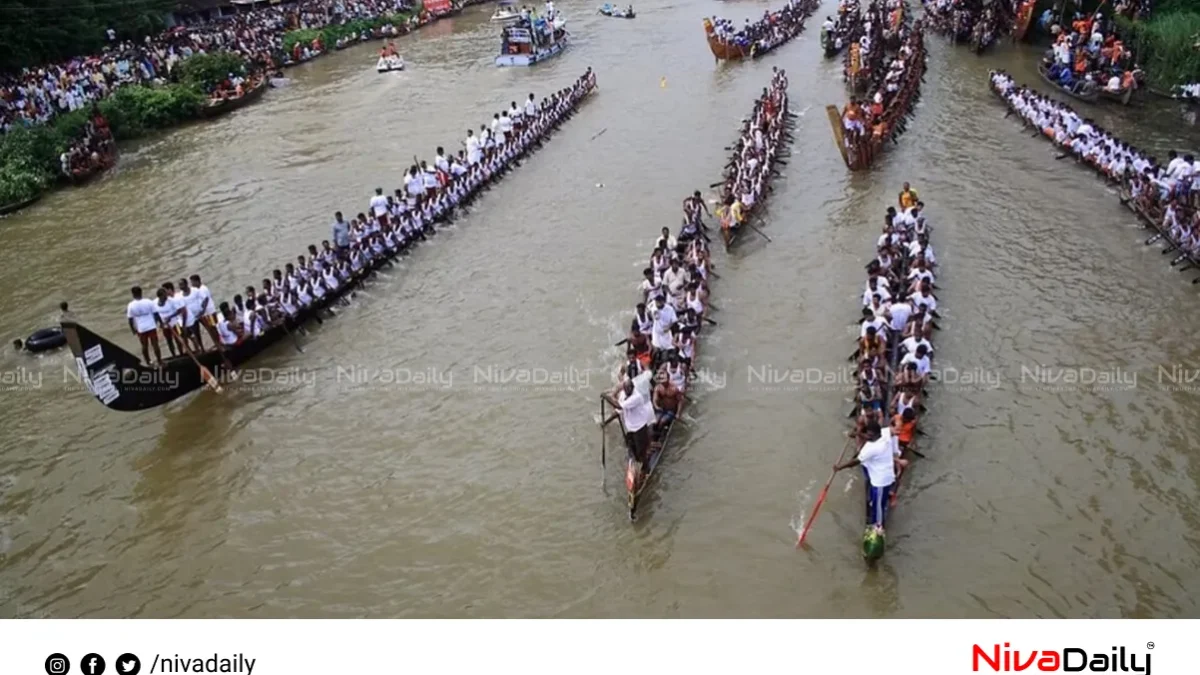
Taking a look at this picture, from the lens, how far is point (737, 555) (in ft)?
32.2

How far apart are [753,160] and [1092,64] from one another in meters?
12.8

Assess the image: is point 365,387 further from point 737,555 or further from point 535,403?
point 737,555

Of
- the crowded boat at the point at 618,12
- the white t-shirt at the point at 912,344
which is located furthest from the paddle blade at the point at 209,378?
the crowded boat at the point at 618,12

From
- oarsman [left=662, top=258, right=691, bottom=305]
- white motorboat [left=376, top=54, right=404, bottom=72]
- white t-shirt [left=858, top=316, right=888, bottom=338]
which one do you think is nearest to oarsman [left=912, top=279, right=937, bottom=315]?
white t-shirt [left=858, top=316, right=888, bottom=338]

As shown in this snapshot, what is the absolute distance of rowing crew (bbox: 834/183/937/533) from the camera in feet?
31.1

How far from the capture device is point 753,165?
1988 cm

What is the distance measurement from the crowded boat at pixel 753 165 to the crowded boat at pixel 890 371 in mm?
2916

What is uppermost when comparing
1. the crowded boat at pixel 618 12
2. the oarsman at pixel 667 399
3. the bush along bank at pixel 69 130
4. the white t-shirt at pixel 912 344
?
the crowded boat at pixel 618 12

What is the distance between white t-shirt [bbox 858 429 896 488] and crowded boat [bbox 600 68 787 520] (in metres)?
2.56

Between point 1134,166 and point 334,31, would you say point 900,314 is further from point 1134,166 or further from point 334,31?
point 334,31

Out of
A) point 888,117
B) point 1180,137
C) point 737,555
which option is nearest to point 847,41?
point 888,117

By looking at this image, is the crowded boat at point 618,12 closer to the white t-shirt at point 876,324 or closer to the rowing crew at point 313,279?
the rowing crew at point 313,279

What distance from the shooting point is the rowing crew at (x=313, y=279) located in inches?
516

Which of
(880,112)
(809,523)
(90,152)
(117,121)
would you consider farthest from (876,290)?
(117,121)
